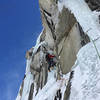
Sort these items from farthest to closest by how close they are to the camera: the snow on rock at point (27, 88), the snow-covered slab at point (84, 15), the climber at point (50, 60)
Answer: the snow on rock at point (27, 88) → the climber at point (50, 60) → the snow-covered slab at point (84, 15)

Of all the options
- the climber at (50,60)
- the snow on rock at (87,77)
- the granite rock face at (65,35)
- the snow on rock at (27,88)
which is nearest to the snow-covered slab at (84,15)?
the granite rock face at (65,35)

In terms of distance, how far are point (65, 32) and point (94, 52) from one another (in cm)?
449

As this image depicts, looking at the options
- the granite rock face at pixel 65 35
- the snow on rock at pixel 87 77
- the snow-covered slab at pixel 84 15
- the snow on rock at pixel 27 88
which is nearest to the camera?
the snow on rock at pixel 87 77

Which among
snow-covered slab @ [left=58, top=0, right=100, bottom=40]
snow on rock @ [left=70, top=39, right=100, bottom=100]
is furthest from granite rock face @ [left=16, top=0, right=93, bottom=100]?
snow on rock @ [left=70, top=39, right=100, bottom=100]

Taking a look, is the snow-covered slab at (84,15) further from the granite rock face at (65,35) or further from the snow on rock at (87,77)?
the snow on rock at (87,77)

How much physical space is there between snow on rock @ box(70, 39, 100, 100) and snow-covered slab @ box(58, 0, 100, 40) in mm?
786

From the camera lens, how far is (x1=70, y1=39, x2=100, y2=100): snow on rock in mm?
7027

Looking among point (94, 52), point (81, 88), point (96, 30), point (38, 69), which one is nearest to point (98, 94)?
point (81, 88)

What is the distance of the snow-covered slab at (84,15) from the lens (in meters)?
9.28

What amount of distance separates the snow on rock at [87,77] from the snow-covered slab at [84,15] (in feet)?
2.58

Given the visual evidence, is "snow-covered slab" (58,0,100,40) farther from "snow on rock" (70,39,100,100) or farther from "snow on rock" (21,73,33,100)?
"snow on rock" (21,73,33,100)

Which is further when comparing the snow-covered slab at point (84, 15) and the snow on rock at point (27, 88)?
the snow on rock at point (27, 88)

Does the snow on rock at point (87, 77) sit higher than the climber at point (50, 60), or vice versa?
the climber at point (50, 60)

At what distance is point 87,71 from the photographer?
788 cm
